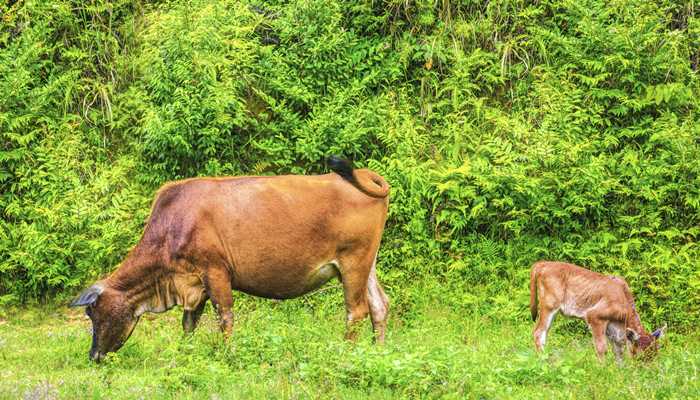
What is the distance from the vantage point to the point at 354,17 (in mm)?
15078

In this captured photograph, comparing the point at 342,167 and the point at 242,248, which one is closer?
the point at 242,248

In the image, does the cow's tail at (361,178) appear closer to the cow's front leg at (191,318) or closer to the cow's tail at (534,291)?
the cow's tail at (534,291)

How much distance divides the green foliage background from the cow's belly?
2.18m

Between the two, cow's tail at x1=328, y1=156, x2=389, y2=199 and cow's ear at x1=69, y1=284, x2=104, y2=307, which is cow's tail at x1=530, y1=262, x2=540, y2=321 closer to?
cow's tail at x1=328, y1=156, x2=389, y2=199

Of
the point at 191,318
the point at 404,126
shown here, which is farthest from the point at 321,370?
the point at 404,126

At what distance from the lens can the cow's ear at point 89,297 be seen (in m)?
9.84

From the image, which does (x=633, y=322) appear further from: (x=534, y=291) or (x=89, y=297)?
(x=89, y=297)

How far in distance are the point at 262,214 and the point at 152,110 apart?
3.94m

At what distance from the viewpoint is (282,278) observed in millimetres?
10414

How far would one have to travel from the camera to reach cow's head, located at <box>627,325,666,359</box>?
966 cm

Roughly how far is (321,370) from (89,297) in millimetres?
2965

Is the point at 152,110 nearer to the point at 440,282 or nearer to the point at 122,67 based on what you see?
the point at 122,67

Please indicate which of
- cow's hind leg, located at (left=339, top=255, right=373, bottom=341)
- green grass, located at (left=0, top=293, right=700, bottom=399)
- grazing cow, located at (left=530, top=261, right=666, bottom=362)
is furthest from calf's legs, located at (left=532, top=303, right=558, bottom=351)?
cow's hind leg, located at (left=339, top=255, right=373, bottom=341)

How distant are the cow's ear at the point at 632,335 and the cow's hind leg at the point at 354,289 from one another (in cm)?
262
